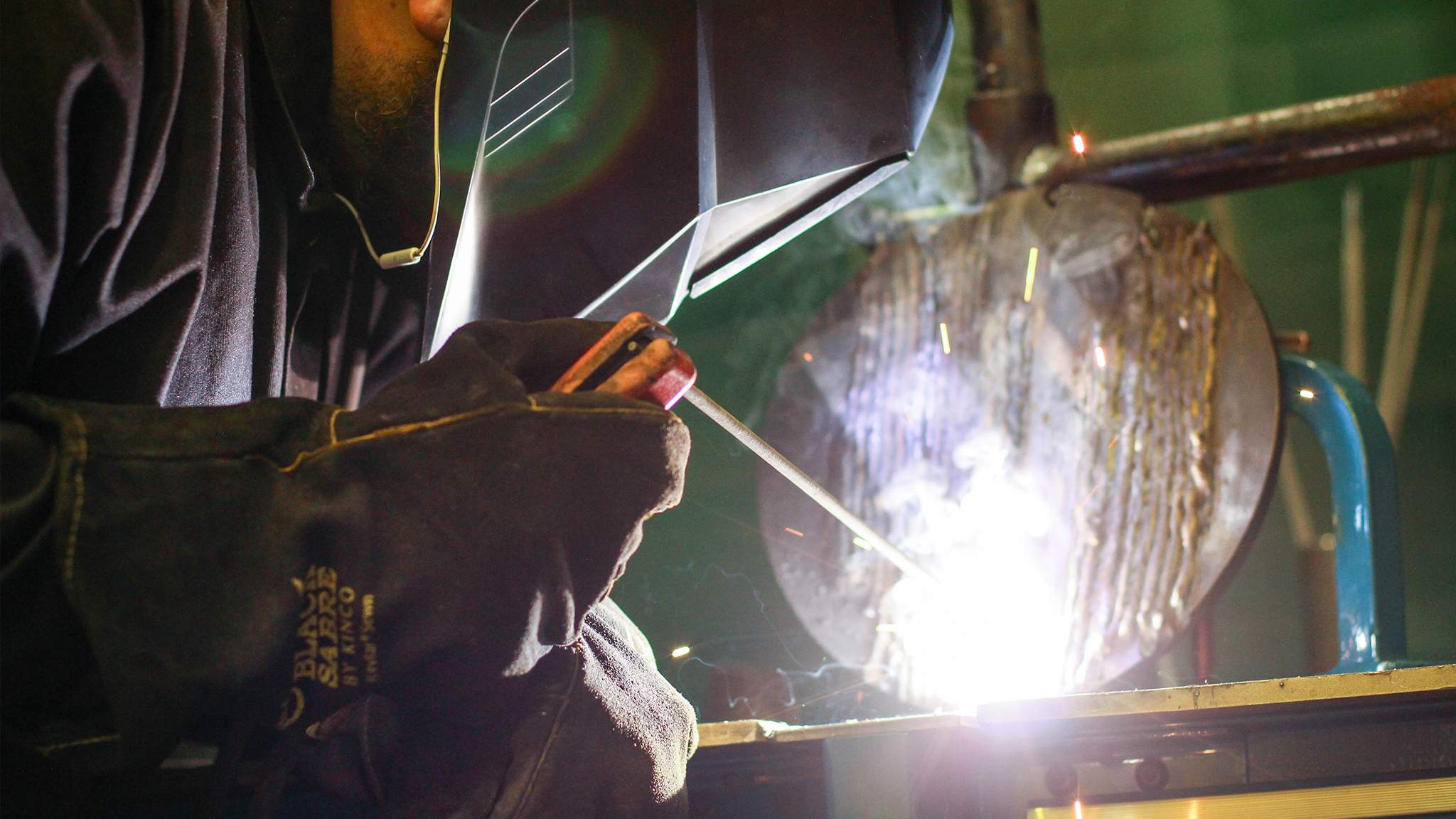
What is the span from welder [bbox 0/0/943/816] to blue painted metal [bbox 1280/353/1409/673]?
98cm

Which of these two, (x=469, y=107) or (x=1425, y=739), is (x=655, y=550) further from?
(x=1425, y=739)

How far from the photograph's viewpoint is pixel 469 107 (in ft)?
3.61

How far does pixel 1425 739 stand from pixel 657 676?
657 mm

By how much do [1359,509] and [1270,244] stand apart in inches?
48.0

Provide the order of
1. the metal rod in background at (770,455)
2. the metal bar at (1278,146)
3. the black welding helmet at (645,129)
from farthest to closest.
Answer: the metal bar at (1278,146), the black welding helmet at (645,129), the metal rod in background at (770,455)

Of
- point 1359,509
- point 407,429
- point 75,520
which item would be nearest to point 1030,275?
point 1359,509

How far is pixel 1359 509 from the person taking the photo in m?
1.49

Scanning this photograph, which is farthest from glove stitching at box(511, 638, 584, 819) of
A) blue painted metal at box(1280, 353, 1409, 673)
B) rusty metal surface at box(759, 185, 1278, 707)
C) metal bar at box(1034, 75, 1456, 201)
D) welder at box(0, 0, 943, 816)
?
metal bar at box(1034, 75, 1456, 201)

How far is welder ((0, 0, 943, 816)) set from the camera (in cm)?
68

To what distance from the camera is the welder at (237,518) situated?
2.22ft

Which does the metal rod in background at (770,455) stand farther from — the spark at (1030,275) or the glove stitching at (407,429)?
the spark at (1030,275)

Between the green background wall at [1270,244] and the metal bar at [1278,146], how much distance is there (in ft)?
1.02

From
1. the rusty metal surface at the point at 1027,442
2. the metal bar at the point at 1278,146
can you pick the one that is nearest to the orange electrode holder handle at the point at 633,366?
the rusty metal surface at the point at 1027,442

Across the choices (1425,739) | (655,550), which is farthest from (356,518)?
(655,550)
